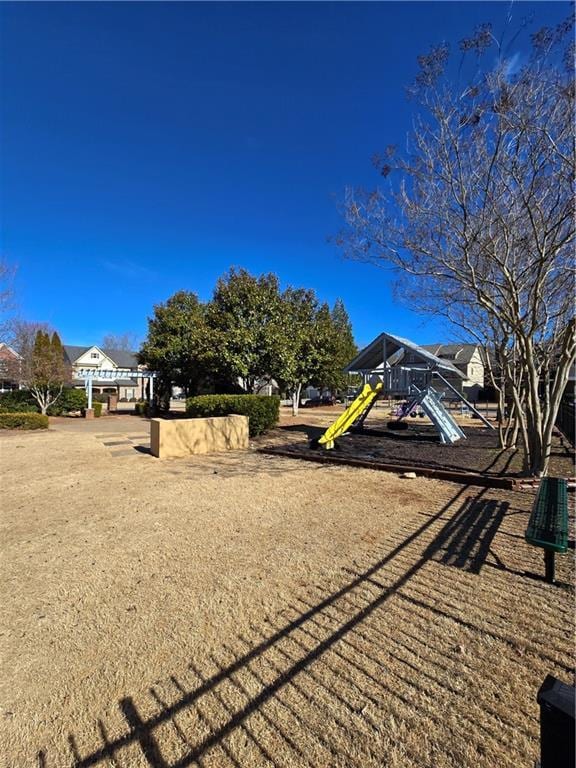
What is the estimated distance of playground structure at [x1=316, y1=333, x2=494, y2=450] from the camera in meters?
11.9

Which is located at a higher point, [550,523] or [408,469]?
[550,523]

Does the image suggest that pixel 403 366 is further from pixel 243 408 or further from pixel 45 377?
pixel 45 377

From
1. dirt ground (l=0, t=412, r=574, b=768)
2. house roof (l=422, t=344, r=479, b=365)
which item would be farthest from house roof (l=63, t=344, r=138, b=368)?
dirt ground (l=0, t=412, r=574, b=768)

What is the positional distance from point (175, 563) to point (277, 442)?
8340mm

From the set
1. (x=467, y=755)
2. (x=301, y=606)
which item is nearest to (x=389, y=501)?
(x=301, y=606)

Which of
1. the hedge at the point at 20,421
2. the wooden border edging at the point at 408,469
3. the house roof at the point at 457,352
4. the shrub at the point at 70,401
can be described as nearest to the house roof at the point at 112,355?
the shrub at the point at 70,401

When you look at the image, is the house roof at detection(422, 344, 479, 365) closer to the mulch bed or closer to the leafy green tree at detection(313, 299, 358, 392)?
the leafy green tree at detection(313, 299, 358, 392)

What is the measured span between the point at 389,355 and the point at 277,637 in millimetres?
13933

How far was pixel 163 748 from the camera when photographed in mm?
1815

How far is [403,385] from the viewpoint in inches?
562

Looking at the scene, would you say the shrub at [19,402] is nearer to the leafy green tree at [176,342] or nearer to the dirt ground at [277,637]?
the leafy green tree at [176,342]

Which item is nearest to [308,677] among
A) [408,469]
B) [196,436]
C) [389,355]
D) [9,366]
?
[408,469]

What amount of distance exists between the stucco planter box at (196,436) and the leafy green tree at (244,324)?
531cm

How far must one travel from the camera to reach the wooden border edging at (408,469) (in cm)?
649
